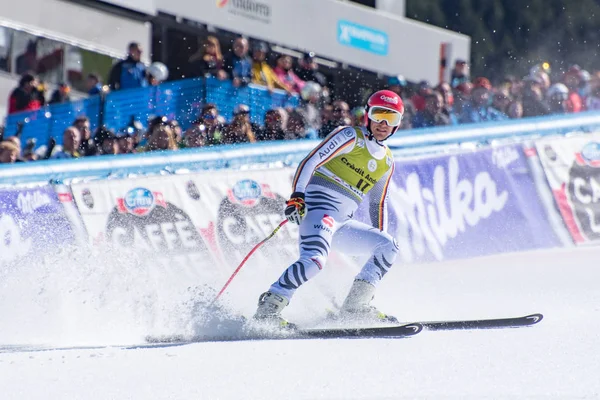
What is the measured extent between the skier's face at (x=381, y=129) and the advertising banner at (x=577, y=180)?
3.55 m

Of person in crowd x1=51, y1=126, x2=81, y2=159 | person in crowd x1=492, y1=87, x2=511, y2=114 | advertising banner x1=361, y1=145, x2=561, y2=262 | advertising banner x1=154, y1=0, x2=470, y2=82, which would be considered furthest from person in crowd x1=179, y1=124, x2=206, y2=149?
advertising banner x1=154, y1=0, x2=470, y2=82

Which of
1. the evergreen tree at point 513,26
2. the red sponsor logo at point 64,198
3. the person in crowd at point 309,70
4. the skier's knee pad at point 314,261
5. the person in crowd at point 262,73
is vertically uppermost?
the evergreen tree at point 513,26

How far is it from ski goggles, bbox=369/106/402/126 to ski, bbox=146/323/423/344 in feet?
4.71

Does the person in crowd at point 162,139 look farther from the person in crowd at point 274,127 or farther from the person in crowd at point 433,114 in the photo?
the person in crowd at point 433,114

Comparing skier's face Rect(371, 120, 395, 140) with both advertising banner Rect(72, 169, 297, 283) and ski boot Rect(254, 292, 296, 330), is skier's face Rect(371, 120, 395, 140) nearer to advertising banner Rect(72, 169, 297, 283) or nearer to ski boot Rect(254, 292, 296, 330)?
ski boot Rect(254, 292, 296, 330)

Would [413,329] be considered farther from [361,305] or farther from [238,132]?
[238,132]

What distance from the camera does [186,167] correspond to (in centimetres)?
1022

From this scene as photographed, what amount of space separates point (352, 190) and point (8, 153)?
4.66 m

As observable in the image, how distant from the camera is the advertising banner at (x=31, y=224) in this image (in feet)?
31.0

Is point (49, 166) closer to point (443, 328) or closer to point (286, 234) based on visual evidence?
point (286, 234)

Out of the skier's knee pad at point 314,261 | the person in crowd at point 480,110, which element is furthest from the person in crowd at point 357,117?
the skier's knee pad at point 314,261

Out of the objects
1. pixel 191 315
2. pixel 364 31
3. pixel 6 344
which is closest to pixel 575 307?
pixel 191 315

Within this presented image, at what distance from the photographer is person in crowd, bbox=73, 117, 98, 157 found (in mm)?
11312

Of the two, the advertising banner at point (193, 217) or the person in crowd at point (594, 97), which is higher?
the person in crowd at point (594, 97)
